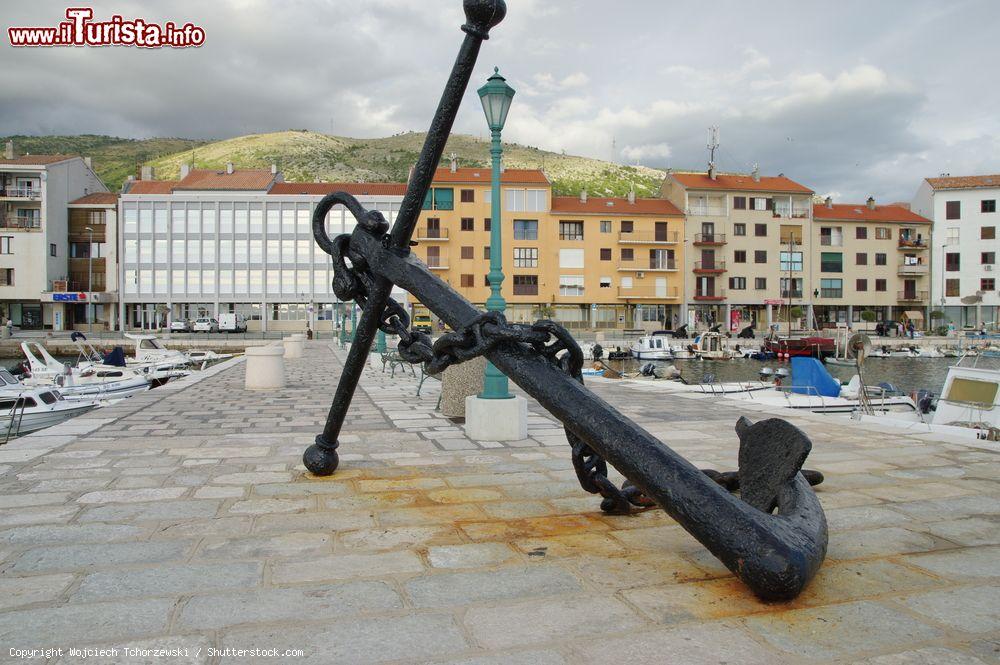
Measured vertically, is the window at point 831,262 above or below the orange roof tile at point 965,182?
below

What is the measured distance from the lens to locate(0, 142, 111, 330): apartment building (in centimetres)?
5169

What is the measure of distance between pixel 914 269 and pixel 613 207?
2635 centimetres

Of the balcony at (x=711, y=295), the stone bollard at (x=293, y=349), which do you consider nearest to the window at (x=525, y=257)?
the balcony at (x=711, y=295)

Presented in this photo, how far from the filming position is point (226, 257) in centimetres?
5516

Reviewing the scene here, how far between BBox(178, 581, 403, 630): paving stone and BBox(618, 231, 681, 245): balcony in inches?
2075

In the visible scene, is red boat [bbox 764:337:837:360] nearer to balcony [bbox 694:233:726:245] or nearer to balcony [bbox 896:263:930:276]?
balcony [bbox 694:233:726:245]

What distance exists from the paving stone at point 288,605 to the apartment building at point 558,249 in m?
48.7

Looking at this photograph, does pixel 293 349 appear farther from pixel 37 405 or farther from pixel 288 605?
pixel 288 605

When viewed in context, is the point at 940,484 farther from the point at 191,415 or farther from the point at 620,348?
the point at 620,348

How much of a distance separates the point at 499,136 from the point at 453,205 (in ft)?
149

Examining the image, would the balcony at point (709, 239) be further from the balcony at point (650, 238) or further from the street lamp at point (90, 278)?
the street lamp at point (90, 278)

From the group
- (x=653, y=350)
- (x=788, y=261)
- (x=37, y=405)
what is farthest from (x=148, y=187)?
(x=788, y=261)

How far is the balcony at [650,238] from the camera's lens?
5372 cm

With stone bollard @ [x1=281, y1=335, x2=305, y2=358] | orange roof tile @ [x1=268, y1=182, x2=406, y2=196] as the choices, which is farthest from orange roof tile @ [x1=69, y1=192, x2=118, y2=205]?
stone bollard @ [x1=281, y1=335, x2=305, y2=358]
